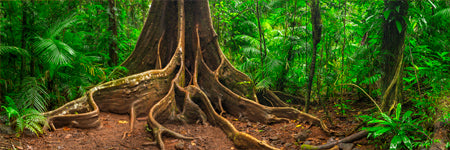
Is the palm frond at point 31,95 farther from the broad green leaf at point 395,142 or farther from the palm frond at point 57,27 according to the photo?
the broad green leaf at point 395,142

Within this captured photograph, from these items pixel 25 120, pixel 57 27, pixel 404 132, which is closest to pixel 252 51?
pixel 57 27

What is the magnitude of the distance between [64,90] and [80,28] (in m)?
2.64

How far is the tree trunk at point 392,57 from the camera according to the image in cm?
385

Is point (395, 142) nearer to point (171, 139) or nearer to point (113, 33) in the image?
point (171, 139)

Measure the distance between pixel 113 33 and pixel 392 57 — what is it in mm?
6464

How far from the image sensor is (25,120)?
3863 mm

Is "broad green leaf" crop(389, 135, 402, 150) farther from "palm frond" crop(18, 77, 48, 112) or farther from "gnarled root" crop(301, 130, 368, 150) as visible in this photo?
"palm frond" crop(18, 77, 48, 112)

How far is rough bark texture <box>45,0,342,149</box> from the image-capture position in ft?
15.6

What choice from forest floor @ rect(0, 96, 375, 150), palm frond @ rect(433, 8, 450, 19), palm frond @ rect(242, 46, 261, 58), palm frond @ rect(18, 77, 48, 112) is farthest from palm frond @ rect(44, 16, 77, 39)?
palm frond @ rect(433, 8, 450, 19)

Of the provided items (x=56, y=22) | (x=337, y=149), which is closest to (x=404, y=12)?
(x=337, y=149)

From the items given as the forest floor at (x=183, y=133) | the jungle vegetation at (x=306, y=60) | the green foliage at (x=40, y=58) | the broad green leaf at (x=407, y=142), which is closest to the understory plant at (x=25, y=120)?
the jungle vegetation at (x=306, y=60)

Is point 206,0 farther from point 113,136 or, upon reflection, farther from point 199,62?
point 113,136

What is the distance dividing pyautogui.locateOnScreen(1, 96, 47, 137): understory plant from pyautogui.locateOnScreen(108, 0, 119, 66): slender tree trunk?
335 centimetres

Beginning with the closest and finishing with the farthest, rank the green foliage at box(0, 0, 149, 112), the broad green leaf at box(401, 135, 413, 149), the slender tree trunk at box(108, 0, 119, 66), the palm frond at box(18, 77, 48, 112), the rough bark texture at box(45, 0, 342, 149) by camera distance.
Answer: the broad green leaf at box(401, 135, 413, 149)
the palm frond at box(18, 77, 48, 112)
the green foliage at box(0, 0, 149, 112)
the rough bark texture at box(45, 0, 342, 149)
the slender tree trunk at box(108, 0, 119, 66)
